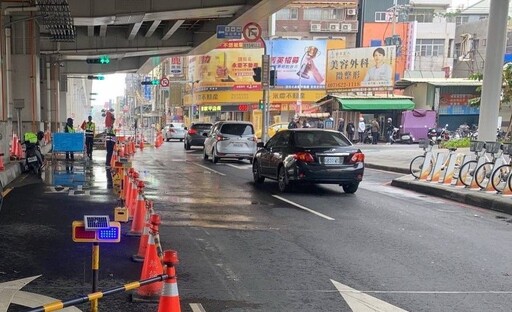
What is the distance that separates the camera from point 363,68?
1612 inches

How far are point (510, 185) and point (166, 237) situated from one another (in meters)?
8.42

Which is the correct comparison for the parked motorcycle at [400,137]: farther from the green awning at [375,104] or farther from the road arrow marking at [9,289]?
the road arrow marking at [9,289]

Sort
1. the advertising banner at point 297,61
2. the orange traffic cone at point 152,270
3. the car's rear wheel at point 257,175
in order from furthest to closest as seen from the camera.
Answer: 1. the advertising banner at point 297,61
2. the car's rear wheel at point 257,175
3. the orange traffic cone at point 152,270

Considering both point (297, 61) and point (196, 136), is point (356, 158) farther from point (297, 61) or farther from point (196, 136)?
point (297, 61)

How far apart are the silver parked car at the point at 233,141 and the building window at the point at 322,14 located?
42699mm

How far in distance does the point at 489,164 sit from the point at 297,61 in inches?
1491

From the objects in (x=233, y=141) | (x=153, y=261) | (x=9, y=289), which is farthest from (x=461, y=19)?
(x=9, y=289)

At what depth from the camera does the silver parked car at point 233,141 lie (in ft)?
66.2

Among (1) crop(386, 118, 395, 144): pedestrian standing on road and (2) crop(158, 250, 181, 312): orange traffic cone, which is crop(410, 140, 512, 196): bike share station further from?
(1) crop(386, 118, 395, 144): pedestrian standing on road

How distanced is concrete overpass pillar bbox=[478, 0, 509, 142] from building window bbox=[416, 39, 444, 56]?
4127 cm

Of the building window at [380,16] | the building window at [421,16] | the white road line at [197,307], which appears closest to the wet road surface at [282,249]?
the white road line at [197,307]

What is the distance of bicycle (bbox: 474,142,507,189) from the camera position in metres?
12.6

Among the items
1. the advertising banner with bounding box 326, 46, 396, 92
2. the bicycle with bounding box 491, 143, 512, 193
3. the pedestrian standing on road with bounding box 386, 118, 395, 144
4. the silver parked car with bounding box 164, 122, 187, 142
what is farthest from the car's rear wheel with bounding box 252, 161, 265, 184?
the advertising banner with bounding box 326, 46, 396, 92

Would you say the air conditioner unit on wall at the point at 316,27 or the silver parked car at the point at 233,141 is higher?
the air conditioner unit on wall at the point at 316,27
